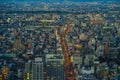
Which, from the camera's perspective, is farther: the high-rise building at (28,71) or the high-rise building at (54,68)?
the high-rise building at (28,71)

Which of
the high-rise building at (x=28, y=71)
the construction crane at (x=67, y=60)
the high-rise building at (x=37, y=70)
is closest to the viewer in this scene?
the high-rise building at (x=37, y=70)

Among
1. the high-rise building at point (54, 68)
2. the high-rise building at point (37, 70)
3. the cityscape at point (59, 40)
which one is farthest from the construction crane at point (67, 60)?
the high-rise building at point (37, 70)

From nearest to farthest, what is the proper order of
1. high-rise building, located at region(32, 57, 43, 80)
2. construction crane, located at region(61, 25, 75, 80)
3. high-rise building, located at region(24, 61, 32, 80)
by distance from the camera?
high-rise building, located at region(32, 57, 43, 80) < high-rise building, located at region(24, 61, 32, 80) < construction crane, located at region(61, 25, 75, 80)

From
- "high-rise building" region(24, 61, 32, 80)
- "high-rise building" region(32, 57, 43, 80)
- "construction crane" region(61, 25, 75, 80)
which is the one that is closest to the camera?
"high-rise building" region(32, 57, 43, 80)

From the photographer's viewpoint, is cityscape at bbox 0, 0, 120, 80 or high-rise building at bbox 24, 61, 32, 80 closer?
high-rise building at bbox 24, 61, 32, 80

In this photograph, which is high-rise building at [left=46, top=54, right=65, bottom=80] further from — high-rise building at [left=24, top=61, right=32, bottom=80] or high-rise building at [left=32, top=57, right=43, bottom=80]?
high-rise building at [left=24, top=61, right=32, bottom=80]

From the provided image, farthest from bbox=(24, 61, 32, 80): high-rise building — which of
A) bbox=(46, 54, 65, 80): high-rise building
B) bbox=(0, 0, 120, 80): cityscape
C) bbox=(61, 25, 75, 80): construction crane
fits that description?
bbox=(61, 25, 75, 80): construction crane

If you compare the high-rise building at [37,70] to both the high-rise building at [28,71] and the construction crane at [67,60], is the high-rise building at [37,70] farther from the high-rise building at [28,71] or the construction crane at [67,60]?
the construction crane at [67,60]

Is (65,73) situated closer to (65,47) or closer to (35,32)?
(65,47)
